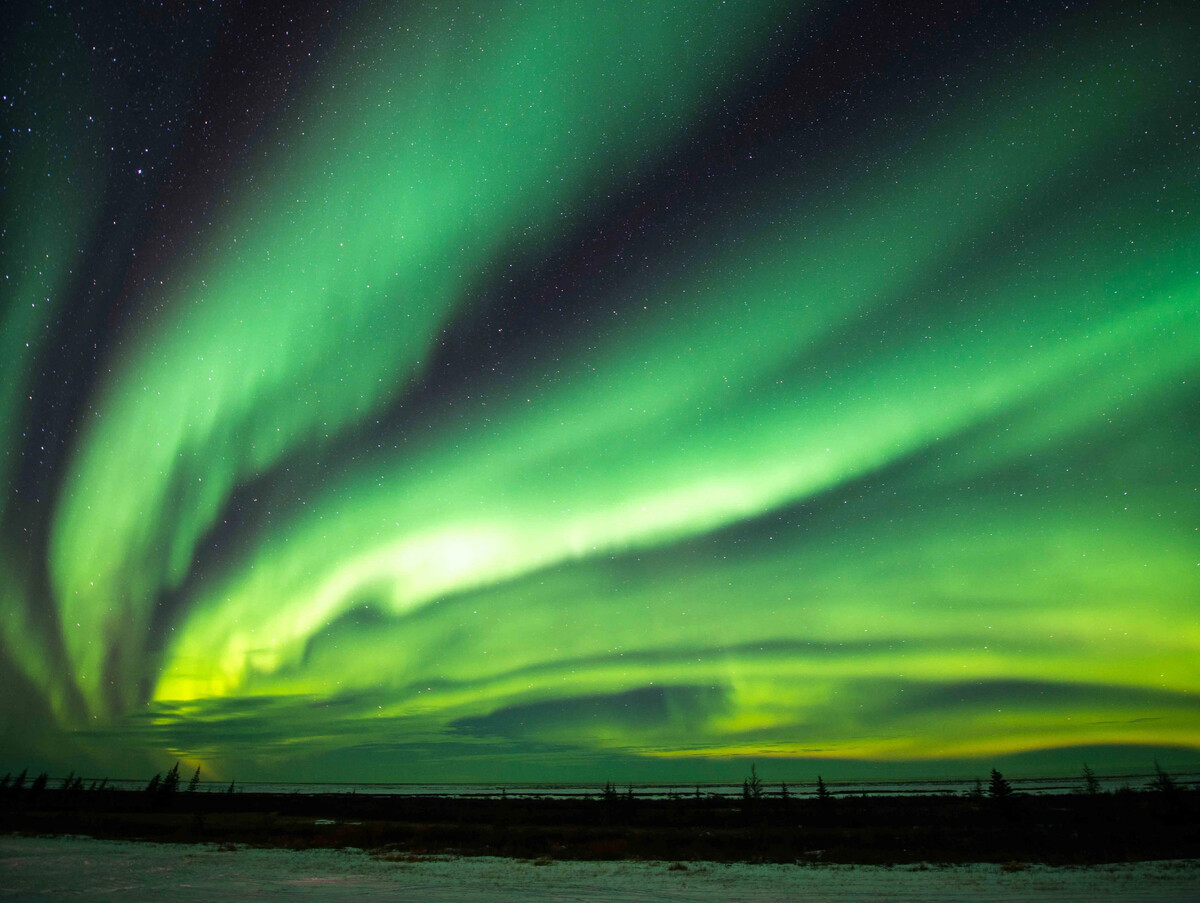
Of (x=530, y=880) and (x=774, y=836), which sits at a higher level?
(x=530, y=880)

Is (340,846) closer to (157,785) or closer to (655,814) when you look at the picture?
(655,814)

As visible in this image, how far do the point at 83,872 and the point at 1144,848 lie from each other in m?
52.8

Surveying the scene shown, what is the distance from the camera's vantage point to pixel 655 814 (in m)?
70.6

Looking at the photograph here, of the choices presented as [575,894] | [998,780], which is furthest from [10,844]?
[998,780]

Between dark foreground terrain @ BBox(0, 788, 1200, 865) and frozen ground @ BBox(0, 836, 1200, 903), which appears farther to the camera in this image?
dark foreground terrain @ BBox(0, 788, 1200, 865)

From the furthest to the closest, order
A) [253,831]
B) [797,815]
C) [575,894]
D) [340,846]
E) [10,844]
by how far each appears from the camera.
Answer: [797,815] → [253,831] → [340,846] → [10,844] → [575,894]

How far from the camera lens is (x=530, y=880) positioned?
93.8 feet

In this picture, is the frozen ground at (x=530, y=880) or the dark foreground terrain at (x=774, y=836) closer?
the frozen ground at (x=530, y=880)

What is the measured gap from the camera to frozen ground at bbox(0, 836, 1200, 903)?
2327cm

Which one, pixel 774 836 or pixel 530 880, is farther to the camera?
pixel 774 836

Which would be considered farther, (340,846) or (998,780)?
(998,780)

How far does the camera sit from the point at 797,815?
6712 centimetres


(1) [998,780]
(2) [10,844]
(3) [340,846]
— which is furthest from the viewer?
(1) [998,780]

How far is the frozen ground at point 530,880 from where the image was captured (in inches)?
916
